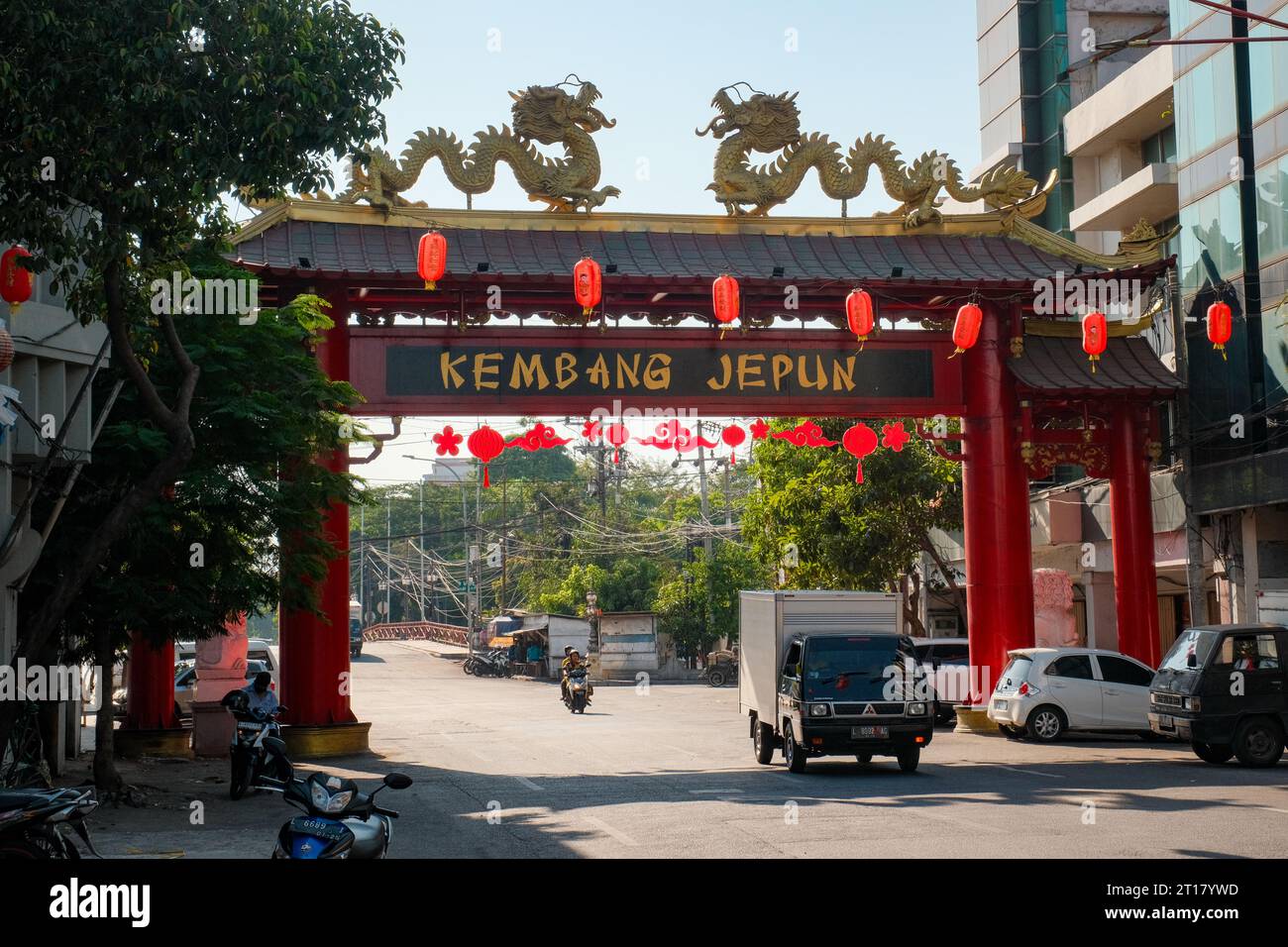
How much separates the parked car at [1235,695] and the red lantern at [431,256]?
12.3 m

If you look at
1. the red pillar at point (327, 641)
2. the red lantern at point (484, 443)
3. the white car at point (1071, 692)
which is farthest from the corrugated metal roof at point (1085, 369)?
the red pillar at point (327, 641)

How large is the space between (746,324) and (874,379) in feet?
8.44

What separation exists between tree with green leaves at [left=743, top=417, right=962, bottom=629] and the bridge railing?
45089mm

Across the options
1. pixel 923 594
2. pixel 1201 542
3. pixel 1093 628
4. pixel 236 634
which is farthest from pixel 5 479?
pixel 923 594

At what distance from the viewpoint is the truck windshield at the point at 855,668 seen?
760 inches

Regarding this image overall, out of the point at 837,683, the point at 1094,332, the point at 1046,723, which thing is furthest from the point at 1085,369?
the point at 837,683

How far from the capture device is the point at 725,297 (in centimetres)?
2280

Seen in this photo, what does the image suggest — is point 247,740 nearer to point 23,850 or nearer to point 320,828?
point 23,850

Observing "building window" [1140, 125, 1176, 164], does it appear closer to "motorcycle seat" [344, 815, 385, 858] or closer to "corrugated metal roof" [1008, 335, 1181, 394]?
"corrugated metal roof" [1008, 335, 1181, 394]

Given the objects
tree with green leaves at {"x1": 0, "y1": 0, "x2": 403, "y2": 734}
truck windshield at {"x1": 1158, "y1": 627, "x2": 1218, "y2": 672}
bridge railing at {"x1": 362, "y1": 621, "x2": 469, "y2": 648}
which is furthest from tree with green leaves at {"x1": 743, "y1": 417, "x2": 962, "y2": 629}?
bridge railing at {"x1": 362, "y1": 621, "x2": 469, "y2": 648}

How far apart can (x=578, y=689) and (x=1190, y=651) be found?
60.8ft

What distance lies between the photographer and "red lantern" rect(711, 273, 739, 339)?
22781mm

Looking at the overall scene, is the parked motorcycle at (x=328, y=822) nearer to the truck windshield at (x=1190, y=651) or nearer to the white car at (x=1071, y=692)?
the truck windshield at (x=1190, y=651)

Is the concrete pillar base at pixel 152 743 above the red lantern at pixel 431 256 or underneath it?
underneath
